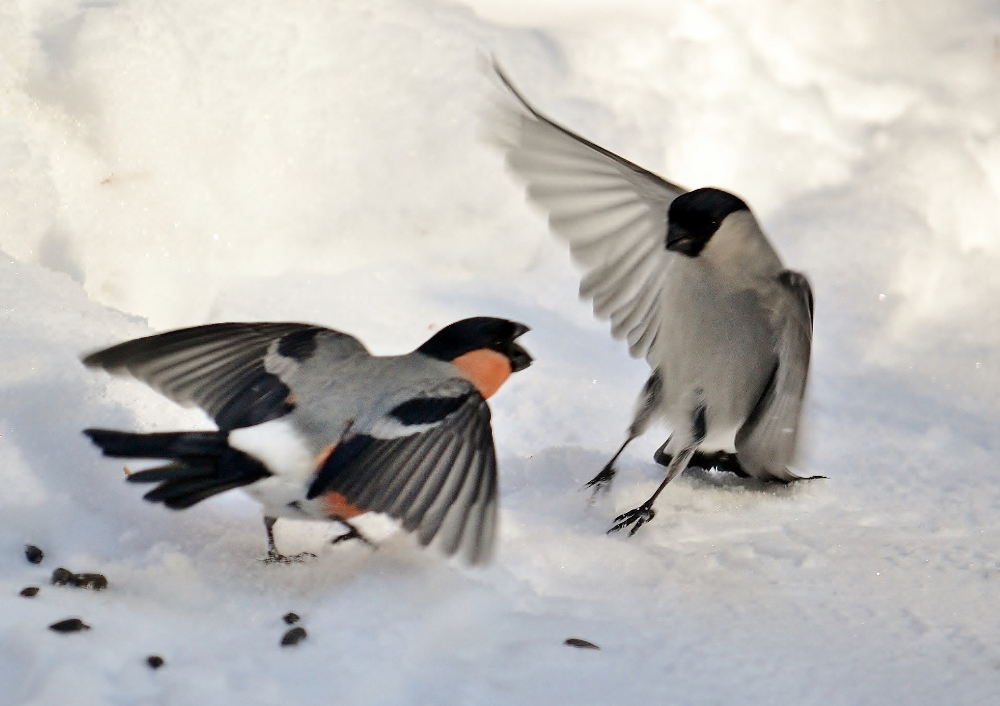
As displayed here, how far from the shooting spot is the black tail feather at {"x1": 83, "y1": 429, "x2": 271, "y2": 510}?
6.85 feet

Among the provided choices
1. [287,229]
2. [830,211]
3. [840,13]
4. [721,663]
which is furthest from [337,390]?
[840,13]

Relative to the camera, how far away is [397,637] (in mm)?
2029

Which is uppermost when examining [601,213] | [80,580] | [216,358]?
[601,213]

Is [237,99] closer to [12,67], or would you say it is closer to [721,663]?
[12,67]

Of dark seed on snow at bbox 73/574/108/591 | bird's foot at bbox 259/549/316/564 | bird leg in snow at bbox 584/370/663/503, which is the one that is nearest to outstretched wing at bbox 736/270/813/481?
bird leg in snow at bbox 584/370/663/503

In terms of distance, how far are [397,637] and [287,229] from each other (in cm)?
221

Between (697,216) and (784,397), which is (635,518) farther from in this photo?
(697,216)

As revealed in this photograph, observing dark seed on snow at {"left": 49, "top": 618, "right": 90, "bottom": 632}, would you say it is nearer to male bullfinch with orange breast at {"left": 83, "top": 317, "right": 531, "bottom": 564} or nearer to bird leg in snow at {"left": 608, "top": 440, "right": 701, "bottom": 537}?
male bullfinch with orange breast at {"left": 83, "top": 317, "right": 531, "bottom": 564}

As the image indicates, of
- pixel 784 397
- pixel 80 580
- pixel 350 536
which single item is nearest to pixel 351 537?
pixel 350 536

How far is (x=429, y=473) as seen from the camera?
221cm

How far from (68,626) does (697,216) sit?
1.58m

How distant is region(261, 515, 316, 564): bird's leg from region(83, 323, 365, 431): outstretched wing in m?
0.25

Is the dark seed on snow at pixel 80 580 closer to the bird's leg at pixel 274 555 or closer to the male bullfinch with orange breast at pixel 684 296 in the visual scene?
the bird's leg at pixel 274 555

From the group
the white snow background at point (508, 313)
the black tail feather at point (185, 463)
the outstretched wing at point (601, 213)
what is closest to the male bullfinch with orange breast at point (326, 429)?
the black tail feather at point (185, 463)
